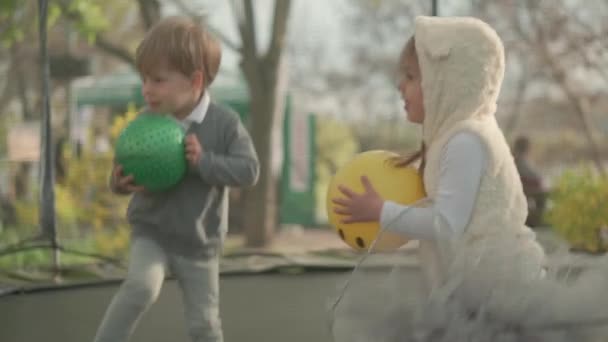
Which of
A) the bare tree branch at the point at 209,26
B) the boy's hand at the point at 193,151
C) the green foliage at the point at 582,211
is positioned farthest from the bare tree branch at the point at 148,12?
the boy's hand at the point at 193,151

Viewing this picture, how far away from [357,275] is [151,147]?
0.70m

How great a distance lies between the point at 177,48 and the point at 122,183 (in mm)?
300

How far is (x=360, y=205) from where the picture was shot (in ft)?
5.56

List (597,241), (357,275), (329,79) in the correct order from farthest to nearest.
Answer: (329,79) < (597,241) < (357,275)

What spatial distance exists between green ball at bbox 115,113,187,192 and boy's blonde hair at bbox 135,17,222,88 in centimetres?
11

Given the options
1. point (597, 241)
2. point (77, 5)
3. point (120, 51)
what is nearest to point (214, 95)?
point (120, 51)

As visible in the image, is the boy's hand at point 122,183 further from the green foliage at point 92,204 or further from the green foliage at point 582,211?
the green foliage at point 582,211

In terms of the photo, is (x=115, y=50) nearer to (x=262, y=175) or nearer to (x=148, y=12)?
(x=148, y=12)

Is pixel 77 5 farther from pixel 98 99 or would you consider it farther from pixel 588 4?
pixel 588 4

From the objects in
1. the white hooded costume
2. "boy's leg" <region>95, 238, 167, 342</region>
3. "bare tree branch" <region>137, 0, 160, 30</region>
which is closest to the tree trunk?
"bare tree branch" <region>137, 0, 160, 30</region>

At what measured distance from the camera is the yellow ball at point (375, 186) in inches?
69.6

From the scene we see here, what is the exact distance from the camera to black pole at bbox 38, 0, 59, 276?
367 cm

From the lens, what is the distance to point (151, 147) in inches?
82.7

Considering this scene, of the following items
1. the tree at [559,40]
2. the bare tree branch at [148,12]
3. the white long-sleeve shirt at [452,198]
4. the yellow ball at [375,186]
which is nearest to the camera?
the white long-sleeve shirt at [452,198]
